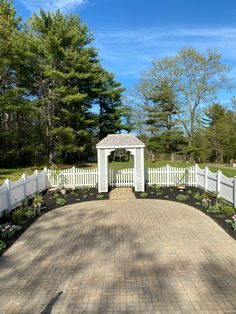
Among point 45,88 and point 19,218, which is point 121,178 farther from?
point 45,88

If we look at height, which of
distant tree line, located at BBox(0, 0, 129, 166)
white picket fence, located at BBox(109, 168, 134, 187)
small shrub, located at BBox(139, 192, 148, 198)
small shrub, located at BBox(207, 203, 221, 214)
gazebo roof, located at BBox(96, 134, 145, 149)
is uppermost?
distant tree line, located at BBox(0, 0, 129, 166)

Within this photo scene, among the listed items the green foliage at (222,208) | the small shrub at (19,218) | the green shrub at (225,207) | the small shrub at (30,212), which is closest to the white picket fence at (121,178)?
the green shrub at (225,207)

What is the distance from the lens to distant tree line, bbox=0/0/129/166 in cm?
2378

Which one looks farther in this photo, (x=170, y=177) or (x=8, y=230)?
(x=170, y=177)

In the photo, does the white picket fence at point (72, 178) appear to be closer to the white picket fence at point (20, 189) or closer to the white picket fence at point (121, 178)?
the white picket fence at point (20, 189)

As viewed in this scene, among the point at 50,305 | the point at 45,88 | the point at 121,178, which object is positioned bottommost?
the point at 50,305

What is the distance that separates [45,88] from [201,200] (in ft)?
69.1

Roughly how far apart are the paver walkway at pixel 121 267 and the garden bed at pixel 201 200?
1.25 ft

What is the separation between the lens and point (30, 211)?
31.3 ft

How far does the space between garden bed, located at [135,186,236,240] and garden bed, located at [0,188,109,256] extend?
251cm

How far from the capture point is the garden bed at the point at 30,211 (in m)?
7.33

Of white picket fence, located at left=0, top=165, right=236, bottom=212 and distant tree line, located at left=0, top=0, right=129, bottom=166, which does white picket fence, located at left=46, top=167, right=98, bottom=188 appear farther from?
distant tree line, located at left=0, top=0, right=129, bottom=166

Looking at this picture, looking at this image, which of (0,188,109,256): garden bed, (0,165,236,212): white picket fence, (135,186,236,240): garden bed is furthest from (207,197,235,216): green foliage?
(0,188,109,256): garden bed

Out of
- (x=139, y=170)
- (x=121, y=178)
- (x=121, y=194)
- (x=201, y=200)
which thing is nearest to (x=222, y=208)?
(x=201, y=200)
